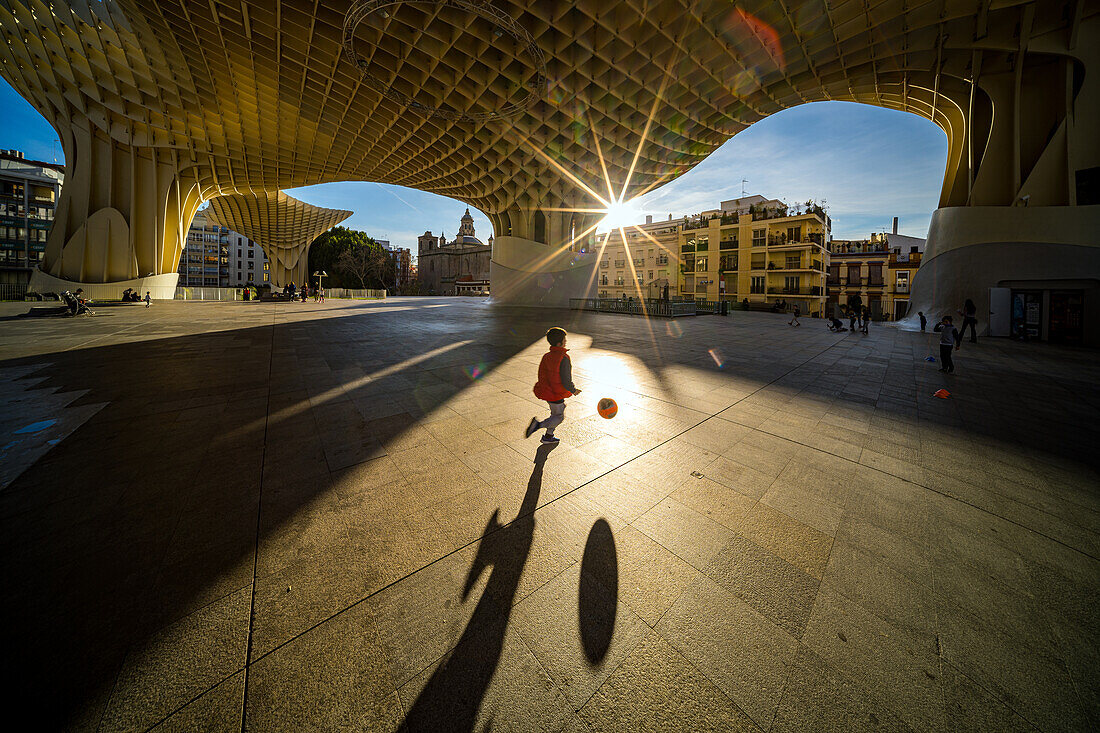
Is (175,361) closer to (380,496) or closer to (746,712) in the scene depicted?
(380,496)

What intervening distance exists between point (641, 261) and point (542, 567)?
51.2 metres

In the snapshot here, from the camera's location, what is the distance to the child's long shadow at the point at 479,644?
4.85 ft

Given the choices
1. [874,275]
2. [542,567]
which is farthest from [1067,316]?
[874,275]

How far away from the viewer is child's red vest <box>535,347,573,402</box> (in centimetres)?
439

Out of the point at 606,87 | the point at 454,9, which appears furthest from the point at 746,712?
the point at 606,87

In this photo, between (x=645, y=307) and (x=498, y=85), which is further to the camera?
(x=645, y=307)

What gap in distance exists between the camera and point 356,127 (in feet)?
81.4

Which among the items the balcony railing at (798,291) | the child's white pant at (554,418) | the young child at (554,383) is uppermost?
the balcony railing at (798,291)

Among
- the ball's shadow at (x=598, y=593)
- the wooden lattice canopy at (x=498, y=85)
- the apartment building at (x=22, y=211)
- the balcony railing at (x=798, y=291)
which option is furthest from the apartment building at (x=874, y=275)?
the apartment building at (x=22, y=211)

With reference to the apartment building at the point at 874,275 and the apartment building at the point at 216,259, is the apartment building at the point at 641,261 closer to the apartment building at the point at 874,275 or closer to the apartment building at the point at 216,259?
the apartment building at the point at 874,275

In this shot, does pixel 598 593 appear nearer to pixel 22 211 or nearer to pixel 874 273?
pixel 874 273

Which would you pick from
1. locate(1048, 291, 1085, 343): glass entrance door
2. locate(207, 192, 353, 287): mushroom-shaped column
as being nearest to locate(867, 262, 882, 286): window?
locate(1048, 291, 1085, 343): glass entrance door

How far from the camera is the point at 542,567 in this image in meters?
2.32

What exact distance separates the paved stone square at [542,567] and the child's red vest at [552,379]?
51 centimetres
